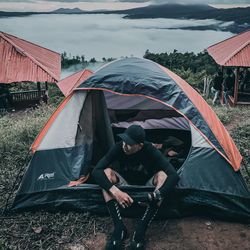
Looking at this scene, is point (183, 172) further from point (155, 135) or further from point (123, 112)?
point (123, 112)

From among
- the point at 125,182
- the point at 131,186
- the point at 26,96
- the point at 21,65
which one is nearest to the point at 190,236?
the point at 131,186

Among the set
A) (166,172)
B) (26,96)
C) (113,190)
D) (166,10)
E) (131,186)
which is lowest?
(26,96)

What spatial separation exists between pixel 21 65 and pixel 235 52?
8754mm

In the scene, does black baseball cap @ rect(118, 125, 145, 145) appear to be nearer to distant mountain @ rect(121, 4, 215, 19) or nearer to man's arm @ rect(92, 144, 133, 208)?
man's arm @ rect(92, 144, 133, 208)

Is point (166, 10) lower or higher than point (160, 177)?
higher

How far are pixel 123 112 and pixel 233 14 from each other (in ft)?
183

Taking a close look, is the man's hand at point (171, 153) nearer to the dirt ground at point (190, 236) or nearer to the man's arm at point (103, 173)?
the dirt ground at point (190, 236)

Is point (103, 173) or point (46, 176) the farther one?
point (46, 176)

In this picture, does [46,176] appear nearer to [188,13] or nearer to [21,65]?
[21,65]

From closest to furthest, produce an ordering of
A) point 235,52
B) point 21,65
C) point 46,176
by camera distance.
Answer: point 46,176 < point 235,52 < point 21,65

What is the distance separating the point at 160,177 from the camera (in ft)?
15.6

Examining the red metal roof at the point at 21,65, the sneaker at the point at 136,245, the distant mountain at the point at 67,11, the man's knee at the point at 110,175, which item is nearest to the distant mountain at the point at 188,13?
the distant mountain at the point at 67,11

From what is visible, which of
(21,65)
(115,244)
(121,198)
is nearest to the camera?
(115,244)

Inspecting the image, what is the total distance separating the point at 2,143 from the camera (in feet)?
23.9
